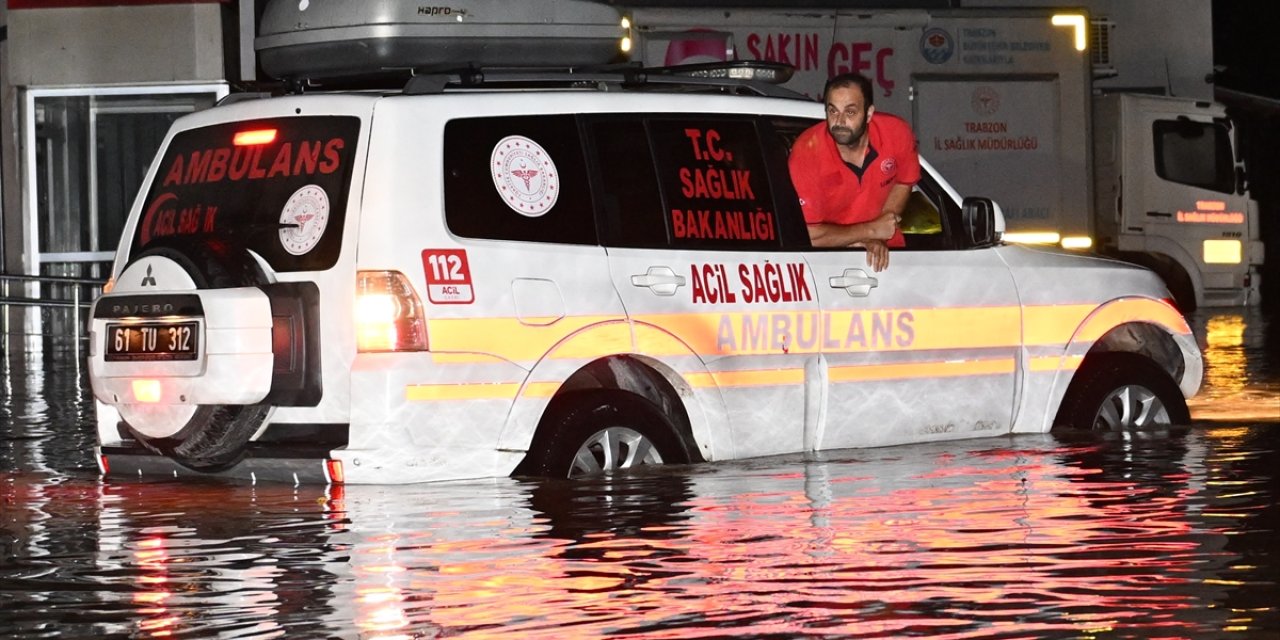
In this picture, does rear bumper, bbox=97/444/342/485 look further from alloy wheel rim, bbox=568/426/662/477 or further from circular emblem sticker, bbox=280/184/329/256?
alloy wheel rim, bbox=568/426/662/477

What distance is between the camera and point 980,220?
9445mm

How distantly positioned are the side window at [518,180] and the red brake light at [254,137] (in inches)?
27.8

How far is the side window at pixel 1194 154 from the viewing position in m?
24.7

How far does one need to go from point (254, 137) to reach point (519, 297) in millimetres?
1170

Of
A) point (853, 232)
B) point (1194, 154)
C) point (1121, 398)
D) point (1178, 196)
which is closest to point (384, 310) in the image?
point (853, 232)

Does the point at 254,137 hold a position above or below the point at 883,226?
above

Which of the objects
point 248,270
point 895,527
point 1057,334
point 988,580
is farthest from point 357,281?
point 1057,334

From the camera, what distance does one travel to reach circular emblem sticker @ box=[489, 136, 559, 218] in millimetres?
8258

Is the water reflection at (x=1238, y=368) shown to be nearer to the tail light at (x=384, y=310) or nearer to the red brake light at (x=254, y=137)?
the tail light at (x=384, y=310)

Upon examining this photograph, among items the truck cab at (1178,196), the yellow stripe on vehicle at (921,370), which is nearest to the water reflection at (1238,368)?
the truck cab at (1178,196)

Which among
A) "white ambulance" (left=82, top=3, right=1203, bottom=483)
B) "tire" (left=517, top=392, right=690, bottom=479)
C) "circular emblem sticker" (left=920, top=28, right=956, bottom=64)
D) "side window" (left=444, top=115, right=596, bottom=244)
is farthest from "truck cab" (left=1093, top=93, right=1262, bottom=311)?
"side window" (left=444, top=115, right=596, bottom=244)

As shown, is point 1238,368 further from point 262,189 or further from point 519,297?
point 262,189

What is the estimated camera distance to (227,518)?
8.11 meters

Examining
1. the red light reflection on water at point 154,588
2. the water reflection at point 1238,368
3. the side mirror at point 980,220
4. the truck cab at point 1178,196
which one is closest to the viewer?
the red light reflection on water at point 154,588
